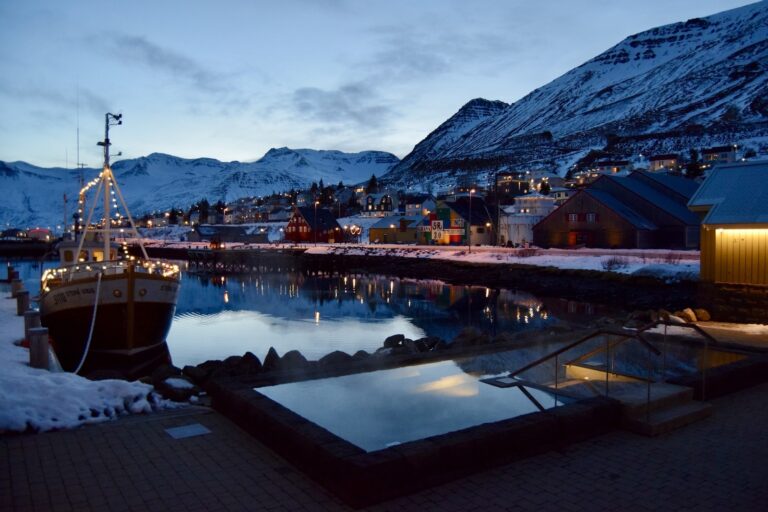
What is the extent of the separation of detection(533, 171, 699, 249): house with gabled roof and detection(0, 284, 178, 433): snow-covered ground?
5246cm

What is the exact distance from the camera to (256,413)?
24.5ft

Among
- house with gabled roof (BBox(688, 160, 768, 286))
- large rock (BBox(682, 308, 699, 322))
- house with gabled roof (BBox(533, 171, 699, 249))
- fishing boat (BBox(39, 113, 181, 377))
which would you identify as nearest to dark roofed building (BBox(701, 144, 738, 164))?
house with gabled roof (BBox(533, 171, 699, 249))

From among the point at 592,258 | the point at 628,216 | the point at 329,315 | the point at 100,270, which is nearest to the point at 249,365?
the point at 100,270

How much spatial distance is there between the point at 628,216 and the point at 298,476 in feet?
179

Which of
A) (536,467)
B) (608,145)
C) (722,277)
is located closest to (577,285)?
(722,277)

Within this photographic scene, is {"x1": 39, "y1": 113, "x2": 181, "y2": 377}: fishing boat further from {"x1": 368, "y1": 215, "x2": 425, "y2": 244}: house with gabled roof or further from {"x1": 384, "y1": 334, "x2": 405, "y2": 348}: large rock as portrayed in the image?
{"x1": 368, "y1": 215, "x2": 425, "y2": 244}: house with gabled roof

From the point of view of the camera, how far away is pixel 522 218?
238ft

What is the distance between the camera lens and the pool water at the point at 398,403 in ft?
25.2

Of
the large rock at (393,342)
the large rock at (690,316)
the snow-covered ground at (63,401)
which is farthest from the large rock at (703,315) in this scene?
the snow-covered ground at (63,401)

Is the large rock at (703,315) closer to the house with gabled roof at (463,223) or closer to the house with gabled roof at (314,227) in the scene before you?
the house with gabled roof at (463,223)

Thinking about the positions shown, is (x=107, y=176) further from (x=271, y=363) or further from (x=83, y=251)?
(x=271, y=363)

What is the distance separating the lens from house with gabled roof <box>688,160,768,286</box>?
18.4 m

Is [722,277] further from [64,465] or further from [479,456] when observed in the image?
[64,465]

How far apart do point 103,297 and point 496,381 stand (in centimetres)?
1382
